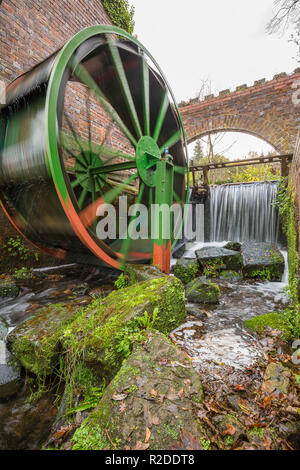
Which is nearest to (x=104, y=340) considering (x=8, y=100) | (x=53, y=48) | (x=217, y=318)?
(x=217, y=318)

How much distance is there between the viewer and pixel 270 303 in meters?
2.99

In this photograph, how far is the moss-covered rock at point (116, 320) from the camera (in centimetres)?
148

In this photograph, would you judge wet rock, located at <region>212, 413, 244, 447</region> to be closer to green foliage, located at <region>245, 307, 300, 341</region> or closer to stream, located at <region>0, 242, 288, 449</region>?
stream, located at <region>0, 242, 288, 449</region>

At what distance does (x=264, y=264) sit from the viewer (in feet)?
13.2

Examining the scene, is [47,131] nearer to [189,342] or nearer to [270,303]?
[189,342]

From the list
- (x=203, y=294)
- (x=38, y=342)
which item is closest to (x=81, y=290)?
(x=38, y=342)

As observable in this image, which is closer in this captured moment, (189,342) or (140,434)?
(140,434)

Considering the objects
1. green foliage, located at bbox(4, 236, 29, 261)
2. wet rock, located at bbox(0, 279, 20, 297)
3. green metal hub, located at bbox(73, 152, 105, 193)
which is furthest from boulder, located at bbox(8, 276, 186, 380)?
green metal hub, located at bbox(73, 152, 105, 193)

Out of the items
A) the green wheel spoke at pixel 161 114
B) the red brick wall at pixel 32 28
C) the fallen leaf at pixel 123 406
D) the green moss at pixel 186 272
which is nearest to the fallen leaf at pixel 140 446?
the fallen leaf at pixel 123 406

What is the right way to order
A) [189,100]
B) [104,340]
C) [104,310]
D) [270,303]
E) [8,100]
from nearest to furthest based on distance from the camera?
[104,340] → [104,310] → [270,303] → [8,100] → [189,100]

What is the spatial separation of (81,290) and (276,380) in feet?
8.31

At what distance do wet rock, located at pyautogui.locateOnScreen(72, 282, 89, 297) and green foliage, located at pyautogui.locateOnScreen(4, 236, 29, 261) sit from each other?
4.60ft

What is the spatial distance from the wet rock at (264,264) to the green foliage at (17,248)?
3984mm

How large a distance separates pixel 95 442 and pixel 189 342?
1117mm
